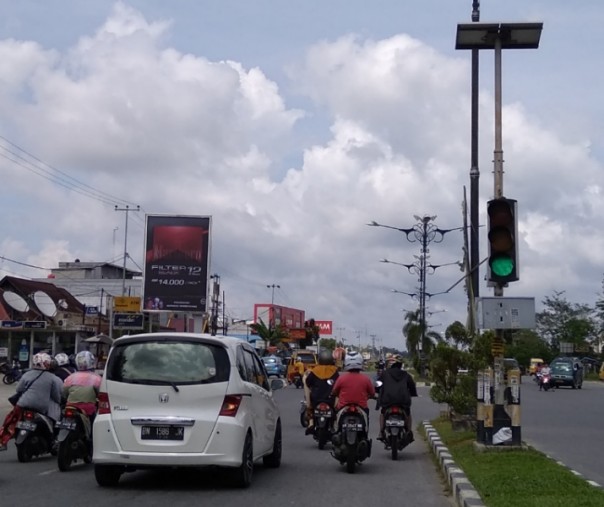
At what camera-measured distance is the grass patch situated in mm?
9438

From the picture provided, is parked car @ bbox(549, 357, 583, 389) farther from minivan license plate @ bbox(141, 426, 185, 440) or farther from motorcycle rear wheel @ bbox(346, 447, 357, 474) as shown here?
minivan license plate @ bbox(141, 426, 185, 440)

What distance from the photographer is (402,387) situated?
15352 mm

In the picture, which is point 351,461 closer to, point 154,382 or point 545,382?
point 154,382

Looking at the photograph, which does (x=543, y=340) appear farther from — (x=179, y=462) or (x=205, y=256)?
(x=179, y=462)

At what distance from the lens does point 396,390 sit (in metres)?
15.3

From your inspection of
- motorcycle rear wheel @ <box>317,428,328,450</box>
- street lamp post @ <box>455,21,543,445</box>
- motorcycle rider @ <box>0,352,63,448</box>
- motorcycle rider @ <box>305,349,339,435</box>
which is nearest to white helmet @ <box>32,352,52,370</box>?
motorcycle rider @ <box>0,352,63,448</box>

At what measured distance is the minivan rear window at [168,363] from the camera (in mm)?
11023

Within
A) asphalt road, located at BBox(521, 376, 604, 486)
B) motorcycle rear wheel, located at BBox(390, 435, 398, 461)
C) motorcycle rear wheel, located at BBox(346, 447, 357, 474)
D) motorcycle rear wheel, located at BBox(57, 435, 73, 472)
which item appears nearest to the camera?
motorcycle rear wheel, located at BBox(57, 435, 73, 472)

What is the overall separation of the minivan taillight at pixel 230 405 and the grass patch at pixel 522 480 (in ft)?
9.36

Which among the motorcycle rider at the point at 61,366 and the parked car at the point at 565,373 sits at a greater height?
the parked car at the point at 565,373

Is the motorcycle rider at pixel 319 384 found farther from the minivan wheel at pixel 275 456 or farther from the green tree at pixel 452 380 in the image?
the minivan wheel at pixel 275 456

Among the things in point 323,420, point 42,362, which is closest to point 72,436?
point 42,362

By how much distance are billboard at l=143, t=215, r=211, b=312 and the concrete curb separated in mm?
33485

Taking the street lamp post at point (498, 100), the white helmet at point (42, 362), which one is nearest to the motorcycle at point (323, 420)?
the street lamp post at point (498, 100)
